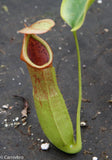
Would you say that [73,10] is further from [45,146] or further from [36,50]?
[45,146]

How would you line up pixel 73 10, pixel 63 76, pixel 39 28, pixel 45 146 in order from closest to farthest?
pixel 39 28
pixel 73 10
pixel 45 146
pixel 63 76

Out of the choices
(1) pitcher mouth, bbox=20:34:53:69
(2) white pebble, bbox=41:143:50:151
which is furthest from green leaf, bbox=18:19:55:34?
(2) white pebble, bbox=41:143:50:151

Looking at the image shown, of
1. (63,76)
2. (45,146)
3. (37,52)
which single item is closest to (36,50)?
(37,52)

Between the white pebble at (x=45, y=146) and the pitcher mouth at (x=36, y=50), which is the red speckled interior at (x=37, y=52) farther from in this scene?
the white pebble at (x=45, y=146)

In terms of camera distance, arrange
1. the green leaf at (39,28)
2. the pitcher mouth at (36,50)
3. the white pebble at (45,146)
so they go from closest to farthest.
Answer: the green leaf at (39,28) < the pitcher mouth at (36,50) < the white pebble at (45,146)

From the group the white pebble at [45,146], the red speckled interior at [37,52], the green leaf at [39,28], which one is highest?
the green leaf at [39,28]

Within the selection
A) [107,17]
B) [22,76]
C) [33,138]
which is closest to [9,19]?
[22,76]

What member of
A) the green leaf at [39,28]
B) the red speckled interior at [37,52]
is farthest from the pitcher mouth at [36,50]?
the green leaf at [39,28]

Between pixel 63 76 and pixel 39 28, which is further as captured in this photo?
pixel 63 76
